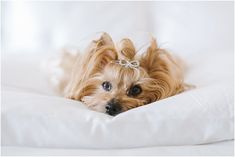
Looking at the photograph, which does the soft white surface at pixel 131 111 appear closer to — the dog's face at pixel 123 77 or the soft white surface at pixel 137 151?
the soft white surface at pixel 137 151

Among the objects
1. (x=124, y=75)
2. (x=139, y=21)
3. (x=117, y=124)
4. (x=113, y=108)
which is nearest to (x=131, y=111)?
(x=117, y=124)

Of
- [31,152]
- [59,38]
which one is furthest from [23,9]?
[31,152]

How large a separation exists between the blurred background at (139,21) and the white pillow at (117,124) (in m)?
0.90

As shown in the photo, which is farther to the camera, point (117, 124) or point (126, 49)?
point (126, 49)

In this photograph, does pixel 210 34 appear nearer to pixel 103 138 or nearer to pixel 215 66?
pixel 215 66

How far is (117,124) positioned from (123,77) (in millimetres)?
377

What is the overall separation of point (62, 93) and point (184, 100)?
637mm

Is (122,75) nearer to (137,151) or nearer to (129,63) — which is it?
(129,63)

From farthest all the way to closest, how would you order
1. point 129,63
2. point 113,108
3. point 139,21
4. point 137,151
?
point 139,21, point 129,63, point 113,108, point 137,151

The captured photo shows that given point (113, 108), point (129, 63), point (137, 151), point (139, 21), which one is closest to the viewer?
point (137, 151)

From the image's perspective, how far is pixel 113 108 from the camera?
1234mm

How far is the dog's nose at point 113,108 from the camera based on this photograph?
48.3 inches

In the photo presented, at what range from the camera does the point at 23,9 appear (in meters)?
2.05

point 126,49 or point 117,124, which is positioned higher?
point 126,49
